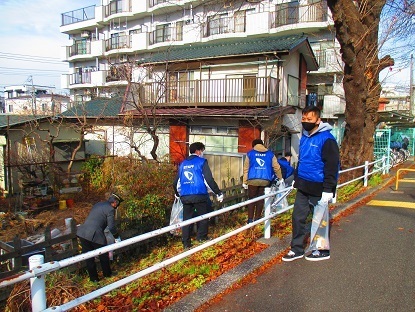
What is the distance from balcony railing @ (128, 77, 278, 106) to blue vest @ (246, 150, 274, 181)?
29.8ft

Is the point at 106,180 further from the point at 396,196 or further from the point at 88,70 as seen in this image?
the point at 88,70

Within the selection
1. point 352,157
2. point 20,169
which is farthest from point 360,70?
point 20,169

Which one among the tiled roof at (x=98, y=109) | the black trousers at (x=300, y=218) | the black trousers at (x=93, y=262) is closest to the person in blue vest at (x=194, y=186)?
the black trousers at (x=93, y=262)

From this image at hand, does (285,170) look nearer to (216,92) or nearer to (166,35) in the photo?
(216,92)

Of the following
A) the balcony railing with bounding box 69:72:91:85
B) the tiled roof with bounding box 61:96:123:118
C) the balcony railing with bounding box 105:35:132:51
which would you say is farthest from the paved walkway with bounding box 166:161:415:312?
the balcony railing with bounding box 69:72:91:85

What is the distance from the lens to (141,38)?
2950 cm

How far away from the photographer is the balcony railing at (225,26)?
24.4 m

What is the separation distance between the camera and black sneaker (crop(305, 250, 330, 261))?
430 cm

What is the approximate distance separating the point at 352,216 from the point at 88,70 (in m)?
33.2

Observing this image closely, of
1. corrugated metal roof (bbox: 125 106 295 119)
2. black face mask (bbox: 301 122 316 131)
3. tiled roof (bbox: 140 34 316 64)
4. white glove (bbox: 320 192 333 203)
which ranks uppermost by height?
tiled roof (bbox: 140 34 316 64)

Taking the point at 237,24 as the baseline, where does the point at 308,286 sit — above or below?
below

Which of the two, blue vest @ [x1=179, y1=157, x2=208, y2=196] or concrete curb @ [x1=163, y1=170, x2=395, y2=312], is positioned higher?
blue vest @ [x1=179, y1=157, x2=208, y2=196]

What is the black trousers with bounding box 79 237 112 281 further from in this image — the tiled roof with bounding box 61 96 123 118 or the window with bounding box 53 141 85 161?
the tiled roof with bounding box 61 96 123 118

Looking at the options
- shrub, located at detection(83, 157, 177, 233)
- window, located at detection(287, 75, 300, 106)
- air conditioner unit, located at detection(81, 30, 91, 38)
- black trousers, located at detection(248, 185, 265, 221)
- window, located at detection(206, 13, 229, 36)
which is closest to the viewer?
black trousers, located at detection(248, 185, 265, 221)
